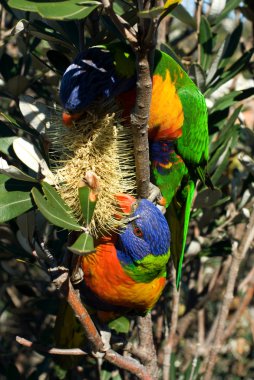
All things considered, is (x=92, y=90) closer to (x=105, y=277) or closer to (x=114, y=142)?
(x=114, y=142)

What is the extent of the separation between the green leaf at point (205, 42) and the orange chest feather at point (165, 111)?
21 cm

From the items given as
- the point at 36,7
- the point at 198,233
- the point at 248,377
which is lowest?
the point at 248,377

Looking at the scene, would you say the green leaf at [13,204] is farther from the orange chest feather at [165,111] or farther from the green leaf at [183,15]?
the green leaf at [183,15]

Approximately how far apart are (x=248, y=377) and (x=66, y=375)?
3.27ft

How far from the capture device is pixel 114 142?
4.41 ft

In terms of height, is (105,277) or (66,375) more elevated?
(105,277)

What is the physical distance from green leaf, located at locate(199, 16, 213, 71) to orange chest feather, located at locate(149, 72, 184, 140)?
208mm

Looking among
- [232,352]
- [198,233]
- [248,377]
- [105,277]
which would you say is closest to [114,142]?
[105,277]

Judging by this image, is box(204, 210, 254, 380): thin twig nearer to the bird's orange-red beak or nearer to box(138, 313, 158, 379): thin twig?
box(138, 313, 158, 379): thin twig

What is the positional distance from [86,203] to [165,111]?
25.4 inches

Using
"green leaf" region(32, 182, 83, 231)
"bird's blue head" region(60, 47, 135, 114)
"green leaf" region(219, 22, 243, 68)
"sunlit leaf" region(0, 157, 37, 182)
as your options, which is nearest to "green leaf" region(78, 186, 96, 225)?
"green leaf" region(32, 182, 83, 231)

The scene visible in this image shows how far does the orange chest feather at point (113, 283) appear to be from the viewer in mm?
1571

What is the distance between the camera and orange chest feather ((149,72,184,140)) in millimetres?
1663

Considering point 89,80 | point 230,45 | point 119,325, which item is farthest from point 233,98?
point 119,325
